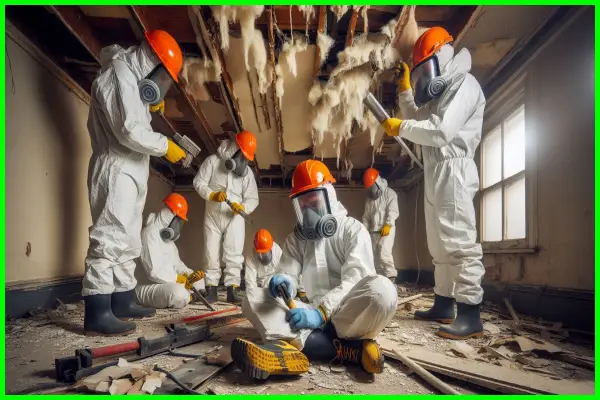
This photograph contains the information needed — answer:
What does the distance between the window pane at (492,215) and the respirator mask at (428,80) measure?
194cm

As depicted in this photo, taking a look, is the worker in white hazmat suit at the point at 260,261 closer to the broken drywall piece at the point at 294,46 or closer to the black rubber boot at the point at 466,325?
the broken drywall piece at the point at 294,46

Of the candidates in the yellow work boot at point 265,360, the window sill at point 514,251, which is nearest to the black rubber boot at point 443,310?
the window sill at point 514,251

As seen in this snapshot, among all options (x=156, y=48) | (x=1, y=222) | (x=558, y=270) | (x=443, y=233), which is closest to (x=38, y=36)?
(x=156, y=48)

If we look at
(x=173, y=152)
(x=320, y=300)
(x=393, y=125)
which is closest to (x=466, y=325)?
(x=320, y=300)

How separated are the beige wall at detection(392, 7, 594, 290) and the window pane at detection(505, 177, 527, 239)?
1.11 feet

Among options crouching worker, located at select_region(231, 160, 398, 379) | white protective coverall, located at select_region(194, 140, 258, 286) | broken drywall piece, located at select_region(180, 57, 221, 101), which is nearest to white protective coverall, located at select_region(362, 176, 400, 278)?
white protective coverall, located at select_region(194, 140, 258, 286)

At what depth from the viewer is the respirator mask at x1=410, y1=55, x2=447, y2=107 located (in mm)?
2359

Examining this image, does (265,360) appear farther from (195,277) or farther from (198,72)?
(198,72)

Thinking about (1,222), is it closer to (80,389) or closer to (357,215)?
(80,389)

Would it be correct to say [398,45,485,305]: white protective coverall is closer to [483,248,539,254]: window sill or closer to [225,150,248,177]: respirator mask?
[483,248,539,254]: window sill

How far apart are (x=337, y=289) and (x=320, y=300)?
0.40ft

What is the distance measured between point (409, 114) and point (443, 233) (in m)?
Answer: 1.01

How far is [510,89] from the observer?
346 cm

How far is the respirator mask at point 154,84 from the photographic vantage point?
7.97 ft
